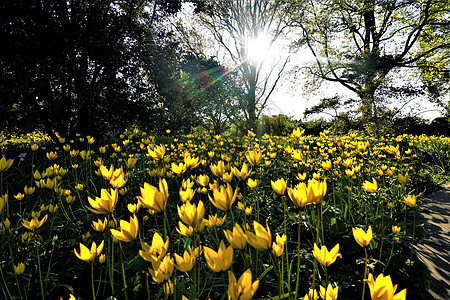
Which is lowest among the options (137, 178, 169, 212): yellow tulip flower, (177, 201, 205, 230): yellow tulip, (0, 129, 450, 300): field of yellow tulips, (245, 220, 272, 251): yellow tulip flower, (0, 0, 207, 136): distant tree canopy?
(0, 129, 450, 300): field of yellow tulips

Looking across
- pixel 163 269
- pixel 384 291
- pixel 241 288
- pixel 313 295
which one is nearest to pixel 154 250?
pixel 163 269

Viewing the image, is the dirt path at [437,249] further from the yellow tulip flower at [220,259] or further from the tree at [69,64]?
the tree at [69,64]

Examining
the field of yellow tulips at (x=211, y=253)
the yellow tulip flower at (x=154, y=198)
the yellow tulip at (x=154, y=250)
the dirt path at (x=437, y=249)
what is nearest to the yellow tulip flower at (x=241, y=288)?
the field of yellow tulips at (x=211, y=253)

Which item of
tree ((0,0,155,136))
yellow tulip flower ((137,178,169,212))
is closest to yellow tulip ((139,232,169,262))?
yellow tulip flower ((137,178,169,212))

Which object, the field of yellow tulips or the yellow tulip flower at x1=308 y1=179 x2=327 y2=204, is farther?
the yellow tulip flower at x1=308 y1=179 x2=327 y2=204

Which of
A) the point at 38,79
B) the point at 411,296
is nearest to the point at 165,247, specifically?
the point at 411,296

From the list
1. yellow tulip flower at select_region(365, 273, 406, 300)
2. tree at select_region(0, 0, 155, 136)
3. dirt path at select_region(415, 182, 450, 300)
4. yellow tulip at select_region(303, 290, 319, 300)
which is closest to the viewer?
yellow tulip flower at select_region(365, 273, 406, 300)

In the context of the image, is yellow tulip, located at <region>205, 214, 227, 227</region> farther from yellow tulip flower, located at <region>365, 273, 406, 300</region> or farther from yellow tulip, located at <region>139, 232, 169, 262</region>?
yellow tulip flower, located at <region>365, 273, 406, 300</region>

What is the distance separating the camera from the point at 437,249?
74.0 inches

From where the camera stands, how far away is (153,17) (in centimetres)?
1028

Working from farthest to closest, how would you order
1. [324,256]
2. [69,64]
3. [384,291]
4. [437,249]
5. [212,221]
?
[69,64], [437,249], [212,221], [324,256], [384,291]

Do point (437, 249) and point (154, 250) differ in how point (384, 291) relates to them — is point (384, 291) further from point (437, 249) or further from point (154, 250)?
point (437, 249)

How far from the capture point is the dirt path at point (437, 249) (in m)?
1.42

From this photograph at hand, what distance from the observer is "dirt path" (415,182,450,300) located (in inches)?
55.9
